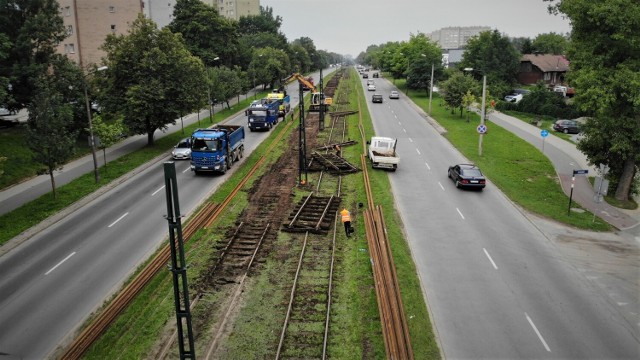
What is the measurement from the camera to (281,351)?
1301cm

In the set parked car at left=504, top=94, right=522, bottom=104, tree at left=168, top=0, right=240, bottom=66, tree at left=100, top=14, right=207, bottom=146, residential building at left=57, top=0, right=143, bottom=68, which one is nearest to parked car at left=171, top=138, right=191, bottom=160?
tree at left=100, top=14, right=207, bottom=146

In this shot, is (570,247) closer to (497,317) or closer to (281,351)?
(497,317)

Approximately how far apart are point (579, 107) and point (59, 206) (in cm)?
2942

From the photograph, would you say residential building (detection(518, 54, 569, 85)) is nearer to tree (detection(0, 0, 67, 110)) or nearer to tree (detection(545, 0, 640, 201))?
tree (detection(545, 0, 640, 201))

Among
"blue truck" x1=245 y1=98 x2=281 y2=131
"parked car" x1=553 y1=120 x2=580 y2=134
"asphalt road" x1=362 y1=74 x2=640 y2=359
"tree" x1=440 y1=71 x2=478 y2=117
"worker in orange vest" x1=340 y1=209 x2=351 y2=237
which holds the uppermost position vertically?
"tree" x1=440 y1=71 x2=478 y2=117

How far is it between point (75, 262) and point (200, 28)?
57.1 meters

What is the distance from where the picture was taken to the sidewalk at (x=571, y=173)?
982 inches

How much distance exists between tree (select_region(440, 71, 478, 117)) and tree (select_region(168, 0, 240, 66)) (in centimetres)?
3434

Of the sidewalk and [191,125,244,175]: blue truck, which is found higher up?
[191,125,244,175]: blue truck

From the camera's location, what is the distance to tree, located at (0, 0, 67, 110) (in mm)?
36312

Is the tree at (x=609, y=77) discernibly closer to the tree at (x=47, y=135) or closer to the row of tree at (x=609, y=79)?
the row of tree at (x=609, y=79)

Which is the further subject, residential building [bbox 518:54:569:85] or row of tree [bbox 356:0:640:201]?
residential building [bbox 518:54:569:85]

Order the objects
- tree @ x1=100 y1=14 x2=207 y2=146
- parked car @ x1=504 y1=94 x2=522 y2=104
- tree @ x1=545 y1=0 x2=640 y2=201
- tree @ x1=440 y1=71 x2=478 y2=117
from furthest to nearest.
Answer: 1. parked car @ x1=504 y1=94 x2=522 y2=104
2. tree @ x1=440 y1=71 x2=478 y2=117
3. tree @ x1=100 y1=14 x2=207 y2=146
4. tree @ x1=545 y1=0 x2=640 y2=201

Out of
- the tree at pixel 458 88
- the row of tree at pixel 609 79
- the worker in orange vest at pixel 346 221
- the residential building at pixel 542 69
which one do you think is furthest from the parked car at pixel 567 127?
the worker in orange vest at pixel 346 221
